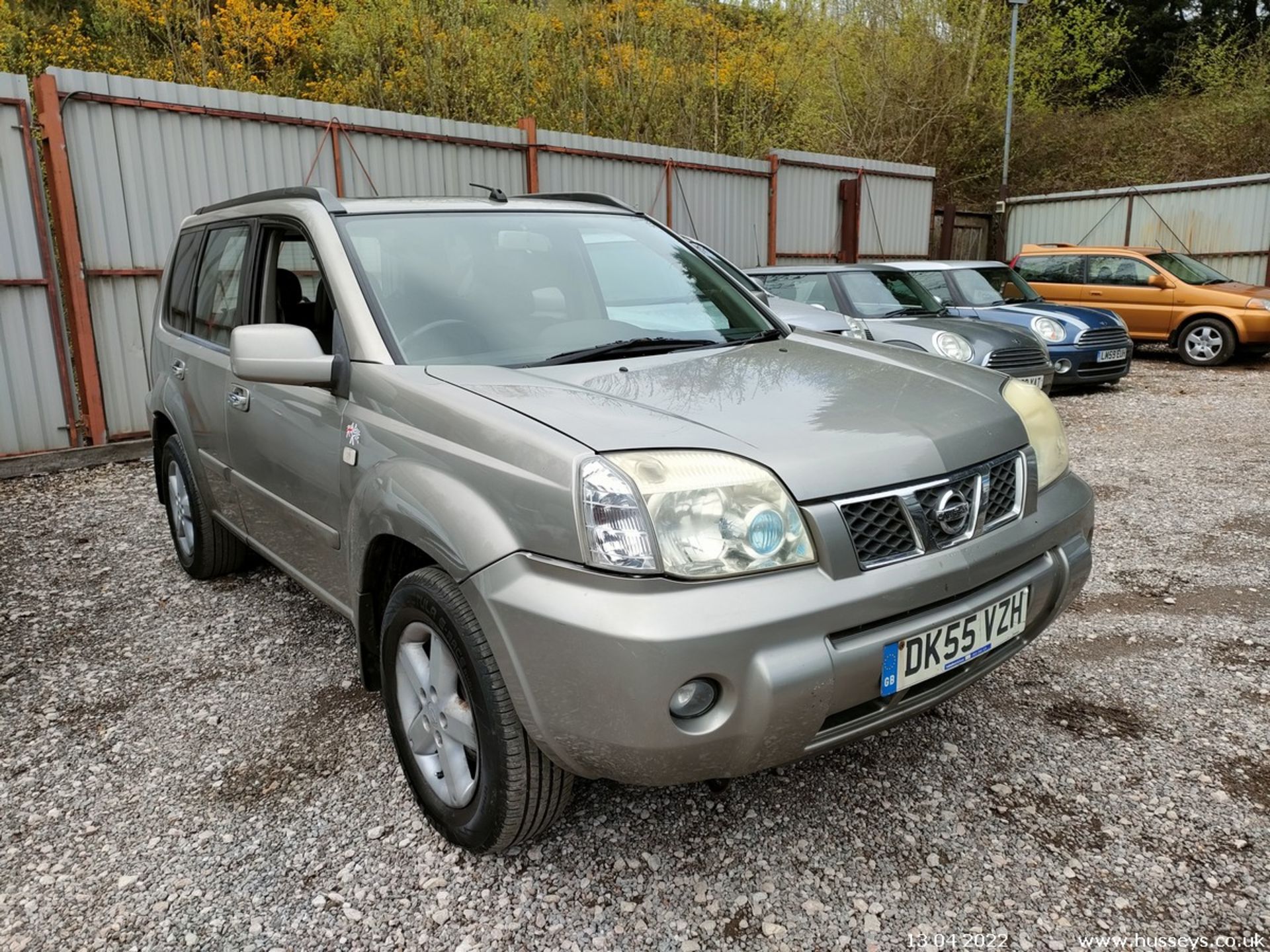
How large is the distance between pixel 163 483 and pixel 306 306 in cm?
201

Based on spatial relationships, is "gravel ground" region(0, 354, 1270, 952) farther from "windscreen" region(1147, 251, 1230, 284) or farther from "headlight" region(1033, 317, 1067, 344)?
"windscreen" region(1147, 251, 1230, 284)

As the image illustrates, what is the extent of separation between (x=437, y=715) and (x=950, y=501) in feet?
4.46

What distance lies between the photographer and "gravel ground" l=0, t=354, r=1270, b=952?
2.08 metres

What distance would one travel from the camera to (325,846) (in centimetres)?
238

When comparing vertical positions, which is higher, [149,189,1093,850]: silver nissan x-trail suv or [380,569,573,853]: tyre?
[149,189,1093,850]: silver nissan x-trail suv

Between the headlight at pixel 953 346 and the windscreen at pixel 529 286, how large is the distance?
200 inches

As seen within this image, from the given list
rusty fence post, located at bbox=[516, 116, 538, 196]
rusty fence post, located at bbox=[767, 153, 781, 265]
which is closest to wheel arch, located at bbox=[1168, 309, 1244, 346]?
rusty fence post, located at bbox=[767, 153, 781, 265]

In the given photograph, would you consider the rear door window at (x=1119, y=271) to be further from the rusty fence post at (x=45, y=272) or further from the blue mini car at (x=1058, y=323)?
the rusty fence post at (x=45, y=272)

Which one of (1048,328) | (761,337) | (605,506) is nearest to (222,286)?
(761,337)

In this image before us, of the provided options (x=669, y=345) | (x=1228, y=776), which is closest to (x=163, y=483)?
(x=669, y=345)

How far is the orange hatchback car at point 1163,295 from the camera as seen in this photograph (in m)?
11.7

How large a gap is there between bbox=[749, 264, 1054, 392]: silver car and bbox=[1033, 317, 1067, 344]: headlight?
101cm

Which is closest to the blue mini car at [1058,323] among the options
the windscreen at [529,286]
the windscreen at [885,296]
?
the windscreen at [885,296]

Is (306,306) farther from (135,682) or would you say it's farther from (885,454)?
(885,454)
